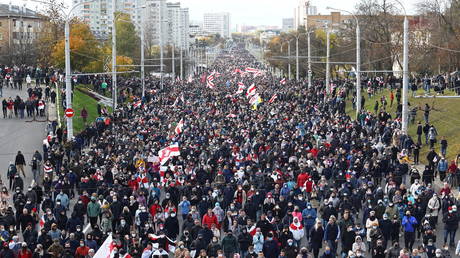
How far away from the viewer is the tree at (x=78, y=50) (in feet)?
220

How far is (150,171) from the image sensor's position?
2666 centimetres

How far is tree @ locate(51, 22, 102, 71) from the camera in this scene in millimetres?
66938

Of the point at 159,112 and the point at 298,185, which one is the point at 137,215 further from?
the point at 159,112

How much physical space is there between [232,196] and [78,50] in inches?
1948

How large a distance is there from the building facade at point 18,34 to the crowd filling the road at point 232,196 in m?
45.8

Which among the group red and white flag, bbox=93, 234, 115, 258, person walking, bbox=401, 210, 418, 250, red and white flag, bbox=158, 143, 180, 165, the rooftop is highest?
the rooftop

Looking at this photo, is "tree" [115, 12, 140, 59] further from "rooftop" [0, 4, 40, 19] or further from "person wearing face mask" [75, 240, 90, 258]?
"person wearing face mask" [75, 240, 90, 258]

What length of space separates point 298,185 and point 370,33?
167 ft

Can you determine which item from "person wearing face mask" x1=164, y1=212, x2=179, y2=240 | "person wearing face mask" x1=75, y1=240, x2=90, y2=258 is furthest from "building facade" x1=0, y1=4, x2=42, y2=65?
"person wearing face mask" x1=75, y1=240, x2=90, y2=258

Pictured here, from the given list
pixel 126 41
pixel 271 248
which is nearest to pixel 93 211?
pixel 271 248

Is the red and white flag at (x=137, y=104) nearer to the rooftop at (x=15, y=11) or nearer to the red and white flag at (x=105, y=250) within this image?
the red and white flag at (x=105, y=250)

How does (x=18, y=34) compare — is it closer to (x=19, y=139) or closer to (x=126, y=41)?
(x=126, y=41)

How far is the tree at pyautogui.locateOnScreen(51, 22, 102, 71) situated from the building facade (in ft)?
31.3

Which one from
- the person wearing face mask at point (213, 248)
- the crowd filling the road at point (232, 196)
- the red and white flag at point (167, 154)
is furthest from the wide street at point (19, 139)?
the person wearing face mask at point (213, 248)
